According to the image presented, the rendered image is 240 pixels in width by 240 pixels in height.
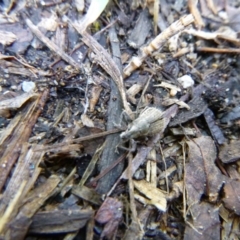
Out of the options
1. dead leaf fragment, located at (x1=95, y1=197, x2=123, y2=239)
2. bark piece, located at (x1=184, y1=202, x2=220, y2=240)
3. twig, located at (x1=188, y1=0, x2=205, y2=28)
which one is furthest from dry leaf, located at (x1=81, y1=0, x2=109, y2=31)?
bark piece, located at (x1=184, y1=202, x2=220, y2=240)

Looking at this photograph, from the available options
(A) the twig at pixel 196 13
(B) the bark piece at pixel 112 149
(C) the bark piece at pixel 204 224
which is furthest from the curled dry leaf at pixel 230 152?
(A) the twig at pixel 196 13

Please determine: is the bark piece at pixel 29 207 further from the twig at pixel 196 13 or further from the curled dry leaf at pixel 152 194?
the twig at pixel 196 13

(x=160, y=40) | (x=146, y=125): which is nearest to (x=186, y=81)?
(x=160, y=40)

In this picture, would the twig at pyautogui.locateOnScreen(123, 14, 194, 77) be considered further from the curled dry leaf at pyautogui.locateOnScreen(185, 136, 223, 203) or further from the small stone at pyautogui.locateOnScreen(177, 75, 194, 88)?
the curled dry leaf at pyautogui.locateOnScreen(185, 136, 223, 203)

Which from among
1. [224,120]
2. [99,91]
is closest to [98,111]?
[99,91]

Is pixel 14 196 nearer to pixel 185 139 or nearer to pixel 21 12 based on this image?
pixel 185 139

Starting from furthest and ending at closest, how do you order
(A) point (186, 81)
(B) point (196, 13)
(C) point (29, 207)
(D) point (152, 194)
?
(B) point (196, 13) < (A) point (186, 81) < (D) point (152, 194) < (C) point (29, 207)

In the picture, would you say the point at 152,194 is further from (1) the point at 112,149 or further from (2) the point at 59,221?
(2) the point at 59,221
